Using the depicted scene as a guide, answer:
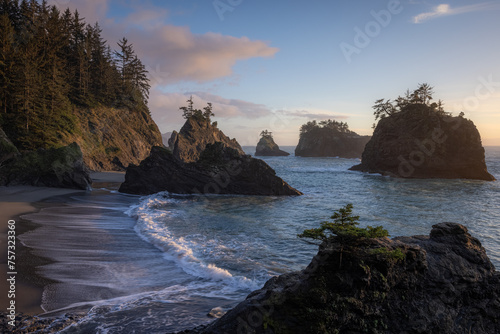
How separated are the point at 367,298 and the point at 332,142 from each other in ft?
442

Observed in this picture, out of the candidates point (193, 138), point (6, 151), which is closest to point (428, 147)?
point (193, 138)

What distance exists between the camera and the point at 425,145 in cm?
5122

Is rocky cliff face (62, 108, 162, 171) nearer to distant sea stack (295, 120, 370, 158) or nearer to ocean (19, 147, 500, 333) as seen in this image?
ocean (19, 147, 500, 333)

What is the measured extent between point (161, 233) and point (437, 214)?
62.8 feet

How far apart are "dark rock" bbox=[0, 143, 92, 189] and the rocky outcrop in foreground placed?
24658 millimetres

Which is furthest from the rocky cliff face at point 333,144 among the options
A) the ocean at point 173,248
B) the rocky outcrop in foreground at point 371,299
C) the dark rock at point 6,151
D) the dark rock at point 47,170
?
the rocky outcrop in foreground at point 371,299

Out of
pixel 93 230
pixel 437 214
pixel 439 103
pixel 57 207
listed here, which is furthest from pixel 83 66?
pixel 439 103

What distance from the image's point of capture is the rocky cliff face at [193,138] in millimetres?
73275

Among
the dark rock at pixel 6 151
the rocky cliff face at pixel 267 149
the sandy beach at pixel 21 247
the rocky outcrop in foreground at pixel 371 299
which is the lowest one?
the sandy beach at pixel 21 247

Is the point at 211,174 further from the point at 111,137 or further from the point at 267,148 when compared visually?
the point at 267,148

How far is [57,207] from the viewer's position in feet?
54.5

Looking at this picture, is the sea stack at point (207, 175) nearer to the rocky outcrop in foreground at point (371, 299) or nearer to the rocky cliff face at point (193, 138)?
the rocky outcrop in foreground at point (371, 299)

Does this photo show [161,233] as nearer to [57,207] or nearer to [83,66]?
[57,207]

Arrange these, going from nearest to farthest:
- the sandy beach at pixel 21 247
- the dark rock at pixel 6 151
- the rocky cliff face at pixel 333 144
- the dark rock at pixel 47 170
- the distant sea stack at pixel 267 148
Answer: the sandy beach at pixel 21 247 → the dark rock at pixel 47 170 → the dark rock at pixel 6 151 → the rocky cliff face at pixel 333 144 → the distant sea stack at pixel 267 148
